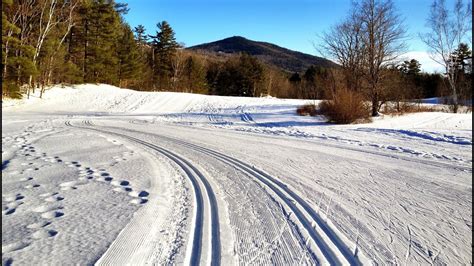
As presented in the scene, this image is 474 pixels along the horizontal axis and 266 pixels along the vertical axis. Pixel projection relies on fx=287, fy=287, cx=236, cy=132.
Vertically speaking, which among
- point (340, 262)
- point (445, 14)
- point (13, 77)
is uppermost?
point (445, 14)

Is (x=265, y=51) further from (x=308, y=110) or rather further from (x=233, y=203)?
(x=233, y=203)

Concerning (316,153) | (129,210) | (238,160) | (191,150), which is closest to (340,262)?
(129,210)

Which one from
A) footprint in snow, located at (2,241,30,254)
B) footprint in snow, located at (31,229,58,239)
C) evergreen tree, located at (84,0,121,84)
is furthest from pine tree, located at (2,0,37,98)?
footprint in snow, located at (2,241,30,254)

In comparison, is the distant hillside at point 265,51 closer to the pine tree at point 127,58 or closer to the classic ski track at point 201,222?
the pine tree at point 127,58

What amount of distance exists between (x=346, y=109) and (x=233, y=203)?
38.2 ft

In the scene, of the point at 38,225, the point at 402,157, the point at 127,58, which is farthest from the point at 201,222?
the point at 127,58

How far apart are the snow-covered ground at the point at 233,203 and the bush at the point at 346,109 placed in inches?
226

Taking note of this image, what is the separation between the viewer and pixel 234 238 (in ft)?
9.95

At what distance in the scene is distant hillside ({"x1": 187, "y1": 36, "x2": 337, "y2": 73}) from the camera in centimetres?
14138

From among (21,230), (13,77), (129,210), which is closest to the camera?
(21,230)

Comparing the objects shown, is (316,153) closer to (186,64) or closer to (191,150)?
(191,150)

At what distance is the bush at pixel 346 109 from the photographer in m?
14.2

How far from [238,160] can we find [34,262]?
180 inches

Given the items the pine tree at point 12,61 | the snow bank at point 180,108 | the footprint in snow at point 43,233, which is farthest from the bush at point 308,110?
the pine tree at point 12,61
